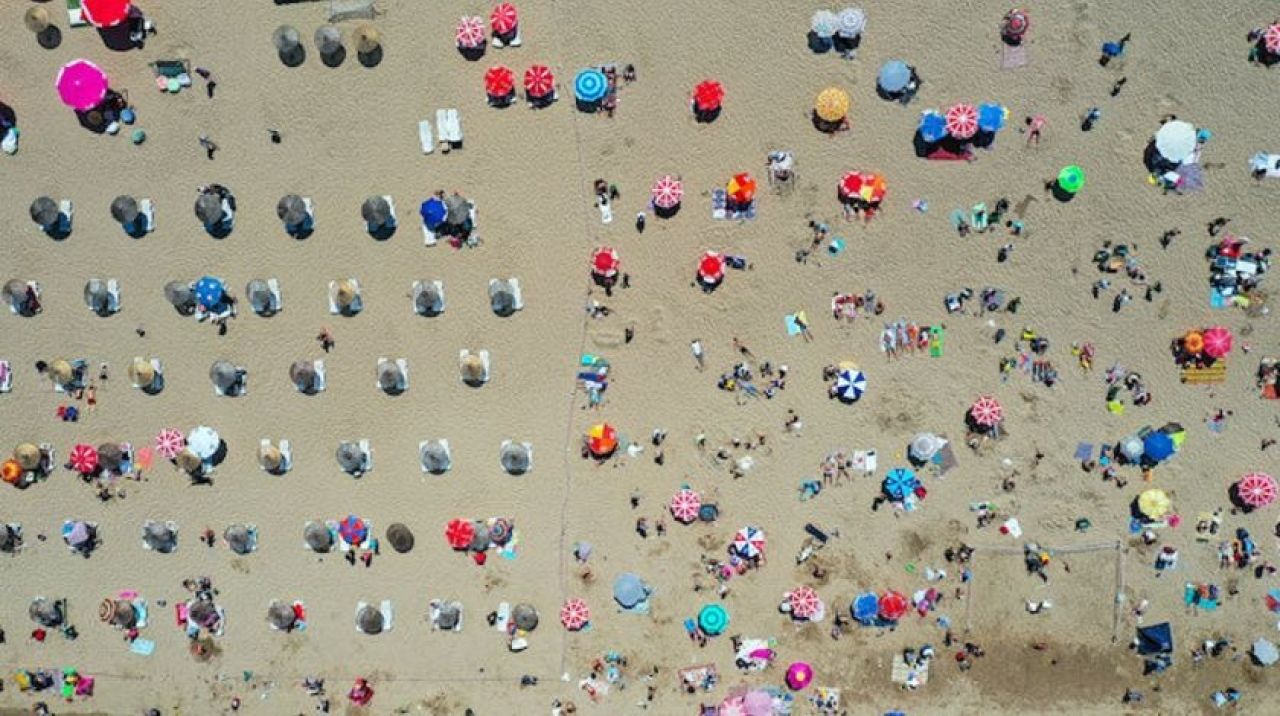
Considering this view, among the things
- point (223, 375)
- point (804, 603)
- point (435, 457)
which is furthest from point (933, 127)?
point (223, 375)

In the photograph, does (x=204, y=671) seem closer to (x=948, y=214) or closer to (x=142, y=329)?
(x=142, y=329)

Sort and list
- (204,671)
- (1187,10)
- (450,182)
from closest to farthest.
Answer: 1. (1187,10)
2. (450,182)
3. (204,671)

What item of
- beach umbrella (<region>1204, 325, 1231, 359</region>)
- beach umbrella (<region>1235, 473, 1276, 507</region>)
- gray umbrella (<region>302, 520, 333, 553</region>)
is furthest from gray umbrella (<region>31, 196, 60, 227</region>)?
beach umbrella (<region>1235, 473, 1276, 507</region>)

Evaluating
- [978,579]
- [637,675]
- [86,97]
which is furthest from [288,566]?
[978,579]

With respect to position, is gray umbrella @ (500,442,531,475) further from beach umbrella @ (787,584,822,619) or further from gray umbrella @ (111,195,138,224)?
gray umbrella @ (111,195,138,224)

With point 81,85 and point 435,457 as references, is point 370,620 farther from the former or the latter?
point 81,85

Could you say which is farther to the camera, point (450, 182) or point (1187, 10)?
point (450, 182)
